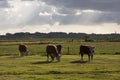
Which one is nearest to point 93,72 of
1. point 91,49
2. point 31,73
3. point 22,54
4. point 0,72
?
point 31,73

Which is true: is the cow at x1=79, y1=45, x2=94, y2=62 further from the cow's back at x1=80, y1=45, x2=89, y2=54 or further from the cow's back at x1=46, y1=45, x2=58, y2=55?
the cow's back at x1=46, y1=45, x2=58, y2=55

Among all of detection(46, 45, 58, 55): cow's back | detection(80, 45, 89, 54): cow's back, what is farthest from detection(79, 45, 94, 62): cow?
detection(46, 45, 58, 55): cow's back

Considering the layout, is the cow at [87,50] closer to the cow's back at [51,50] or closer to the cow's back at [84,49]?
the cow's back at [84,49]

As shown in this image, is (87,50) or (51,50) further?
(51,50)

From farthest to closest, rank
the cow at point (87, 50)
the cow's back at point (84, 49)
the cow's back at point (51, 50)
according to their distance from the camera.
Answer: the cow's back at point (84, 49), the cow's back at point (51, 50), the cow at point (87, 50)

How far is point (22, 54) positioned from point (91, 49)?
1534 cm

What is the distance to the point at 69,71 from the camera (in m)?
34.9

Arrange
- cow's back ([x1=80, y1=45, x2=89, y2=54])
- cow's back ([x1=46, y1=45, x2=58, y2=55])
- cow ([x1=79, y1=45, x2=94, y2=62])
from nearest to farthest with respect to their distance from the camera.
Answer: cow ([x1=79, y1=45, x2=94, y2=62]) < cow's back ([x1=46, y1=45, x2=58, y2=55]) < cow's back ([x1=80, y1=45, x2=89, y2=54])

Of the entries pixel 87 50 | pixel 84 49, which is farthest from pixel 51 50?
pixel 87 50

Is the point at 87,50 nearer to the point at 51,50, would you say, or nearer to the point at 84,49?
the point at 84,49

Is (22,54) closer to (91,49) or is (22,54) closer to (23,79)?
(91,49)

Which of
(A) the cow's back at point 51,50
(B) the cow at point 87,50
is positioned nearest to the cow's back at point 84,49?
(B) the cow at point 87,50

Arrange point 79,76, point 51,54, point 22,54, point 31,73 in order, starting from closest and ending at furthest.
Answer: point 79,76, point 31,73, point 51,54, point 22,54

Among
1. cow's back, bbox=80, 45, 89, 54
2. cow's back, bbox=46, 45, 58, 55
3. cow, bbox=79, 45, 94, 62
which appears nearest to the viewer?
cow, bbox=79, 45, 94, 62
